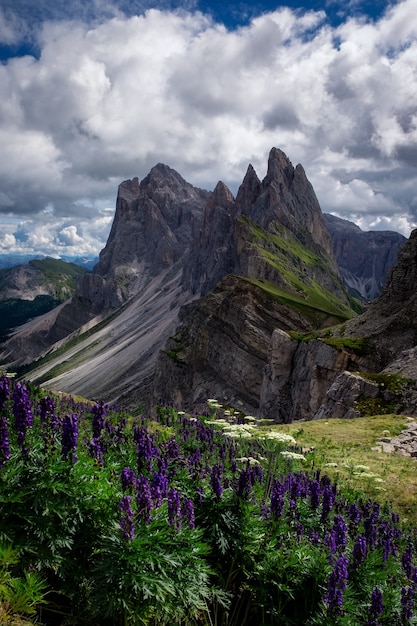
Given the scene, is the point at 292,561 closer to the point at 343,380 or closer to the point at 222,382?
the point at 343,380

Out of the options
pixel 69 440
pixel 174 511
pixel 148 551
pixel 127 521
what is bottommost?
pixel 148 551

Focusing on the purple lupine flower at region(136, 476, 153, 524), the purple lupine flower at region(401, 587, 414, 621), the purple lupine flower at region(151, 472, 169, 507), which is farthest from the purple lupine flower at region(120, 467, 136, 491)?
the purple lupine flower at region(401, 587, 414, 621)

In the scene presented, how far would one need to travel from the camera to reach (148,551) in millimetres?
6270

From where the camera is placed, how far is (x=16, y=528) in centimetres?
656

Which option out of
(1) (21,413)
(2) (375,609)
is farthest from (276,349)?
(1) (21,413)

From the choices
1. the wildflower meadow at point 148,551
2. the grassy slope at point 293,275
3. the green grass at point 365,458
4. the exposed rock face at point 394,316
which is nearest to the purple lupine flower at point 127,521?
the wildflower meadow at point 148,551

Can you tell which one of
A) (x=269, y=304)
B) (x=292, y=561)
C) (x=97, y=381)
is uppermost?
(x=269, y=304)

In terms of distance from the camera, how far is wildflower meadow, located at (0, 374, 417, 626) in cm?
634

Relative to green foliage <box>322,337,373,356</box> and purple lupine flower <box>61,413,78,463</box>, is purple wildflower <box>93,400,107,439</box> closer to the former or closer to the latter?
purple lupine flower <box>61,413,78,463</box>

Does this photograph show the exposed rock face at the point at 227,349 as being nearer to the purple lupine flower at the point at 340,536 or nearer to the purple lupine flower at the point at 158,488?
the purple lupine flower at the point at 340,536

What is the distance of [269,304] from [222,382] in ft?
70.1

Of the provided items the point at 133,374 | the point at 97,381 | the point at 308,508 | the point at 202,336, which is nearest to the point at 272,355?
the point at 202,336

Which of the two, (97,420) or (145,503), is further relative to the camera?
(97,420)

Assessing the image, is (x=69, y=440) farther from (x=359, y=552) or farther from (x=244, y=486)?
(x=359, y=552)
